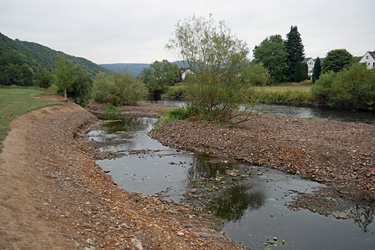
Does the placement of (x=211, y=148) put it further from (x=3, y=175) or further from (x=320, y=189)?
(x=3, y=175)

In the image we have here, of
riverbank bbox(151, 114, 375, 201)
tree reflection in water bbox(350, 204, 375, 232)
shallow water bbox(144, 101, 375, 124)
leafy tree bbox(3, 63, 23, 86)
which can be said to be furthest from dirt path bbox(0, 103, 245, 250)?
leafy tree bbox(3, 63, 23, 86)

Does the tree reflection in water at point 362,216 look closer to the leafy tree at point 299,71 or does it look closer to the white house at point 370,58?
the leafy tree at point 299,71

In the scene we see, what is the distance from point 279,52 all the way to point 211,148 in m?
62.5

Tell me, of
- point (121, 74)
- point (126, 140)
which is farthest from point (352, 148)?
point (121, 74)

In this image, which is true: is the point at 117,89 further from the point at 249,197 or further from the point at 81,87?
the point at 249,197

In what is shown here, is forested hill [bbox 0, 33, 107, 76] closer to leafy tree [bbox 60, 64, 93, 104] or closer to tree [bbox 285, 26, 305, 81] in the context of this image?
leafy tree [bbox 60, 64, 93, 104]

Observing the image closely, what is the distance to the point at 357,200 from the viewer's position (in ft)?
32.1

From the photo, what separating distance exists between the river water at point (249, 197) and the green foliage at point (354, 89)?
32284 millimetres

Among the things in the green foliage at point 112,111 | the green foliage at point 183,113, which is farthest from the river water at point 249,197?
the green foliage at point 112,111

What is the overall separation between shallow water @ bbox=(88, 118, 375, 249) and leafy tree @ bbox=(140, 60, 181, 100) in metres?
63.2

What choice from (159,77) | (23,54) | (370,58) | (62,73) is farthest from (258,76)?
(23,54)

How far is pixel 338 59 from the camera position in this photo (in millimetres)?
71062

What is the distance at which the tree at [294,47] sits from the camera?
240 feet

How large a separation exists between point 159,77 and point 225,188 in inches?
3010
